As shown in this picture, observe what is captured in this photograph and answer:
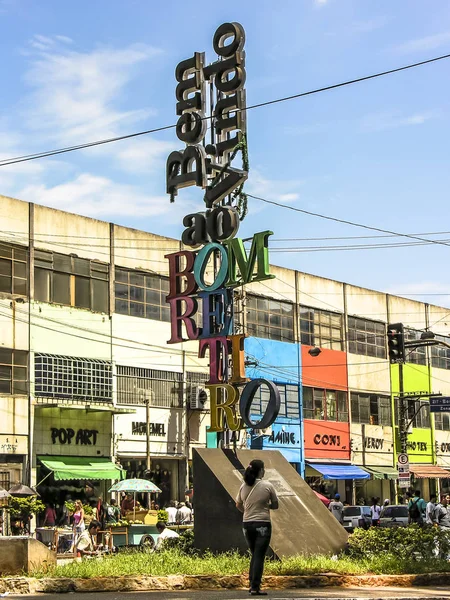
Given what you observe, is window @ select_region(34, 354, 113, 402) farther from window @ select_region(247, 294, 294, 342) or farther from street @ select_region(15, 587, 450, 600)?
street @ select_region(15, 587, 450, 600)

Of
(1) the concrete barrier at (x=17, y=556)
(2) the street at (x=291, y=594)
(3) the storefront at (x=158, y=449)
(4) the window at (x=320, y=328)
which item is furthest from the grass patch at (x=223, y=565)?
(4) the window at (x=320, y=328)

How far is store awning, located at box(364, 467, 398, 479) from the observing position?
54281 mm

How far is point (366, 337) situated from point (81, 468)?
Result: 75.2 ft

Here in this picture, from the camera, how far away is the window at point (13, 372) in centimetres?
3753

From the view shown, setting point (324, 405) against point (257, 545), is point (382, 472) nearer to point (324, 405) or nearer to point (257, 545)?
point (324, 405)

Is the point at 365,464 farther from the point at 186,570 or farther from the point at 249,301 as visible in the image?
the point at 186,570

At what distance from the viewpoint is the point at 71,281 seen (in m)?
40.9

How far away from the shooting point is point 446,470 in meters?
60.4

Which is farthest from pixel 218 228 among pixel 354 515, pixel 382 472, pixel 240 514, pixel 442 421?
pixel 442 421

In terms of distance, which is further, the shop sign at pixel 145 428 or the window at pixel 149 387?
the shop sign at pixel 145 428

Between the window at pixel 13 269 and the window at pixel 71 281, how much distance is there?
23.2 inches

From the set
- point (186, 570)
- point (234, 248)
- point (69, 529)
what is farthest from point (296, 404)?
point (186, 570)

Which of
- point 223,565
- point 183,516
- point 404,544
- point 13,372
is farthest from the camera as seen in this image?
point 13,372

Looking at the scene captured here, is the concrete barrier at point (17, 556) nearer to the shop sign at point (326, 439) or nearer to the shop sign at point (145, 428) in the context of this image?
the shop sign at point (145, 428)
